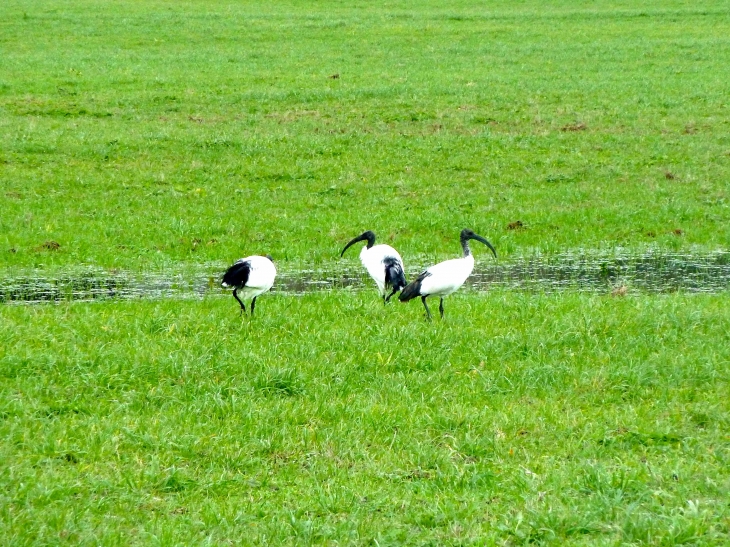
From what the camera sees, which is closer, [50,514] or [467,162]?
[50,514]

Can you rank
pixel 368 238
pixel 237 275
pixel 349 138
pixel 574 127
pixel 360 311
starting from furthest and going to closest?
pixel 574 127, pixel 349 138, pixel 368 238, pixel 360 311, pixel 237 275

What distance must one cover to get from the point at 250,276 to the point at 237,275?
0.37ft

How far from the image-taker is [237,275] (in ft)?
32.0

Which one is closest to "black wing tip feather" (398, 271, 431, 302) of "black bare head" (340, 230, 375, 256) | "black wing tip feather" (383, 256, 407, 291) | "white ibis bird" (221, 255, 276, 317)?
"black wing tip feather" (383, 256, 407, 291)

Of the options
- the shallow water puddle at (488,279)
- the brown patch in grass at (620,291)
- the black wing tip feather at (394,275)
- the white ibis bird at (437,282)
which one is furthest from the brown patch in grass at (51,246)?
the brown patch in grass at (620,291)

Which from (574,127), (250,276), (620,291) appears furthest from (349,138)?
(250,276)

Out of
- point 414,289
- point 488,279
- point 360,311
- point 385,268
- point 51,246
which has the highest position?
point 51,246

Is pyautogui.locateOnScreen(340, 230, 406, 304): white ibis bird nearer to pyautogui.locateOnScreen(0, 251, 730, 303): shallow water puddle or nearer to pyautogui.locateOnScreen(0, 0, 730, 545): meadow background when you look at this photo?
pyautogui.locateOnScreen(0, 0, 730, 545): meadow background

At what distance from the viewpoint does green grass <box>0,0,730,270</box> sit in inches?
560

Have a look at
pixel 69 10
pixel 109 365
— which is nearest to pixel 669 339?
pixel 109 365

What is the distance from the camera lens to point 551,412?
700cm

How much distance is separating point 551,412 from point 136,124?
15.3m

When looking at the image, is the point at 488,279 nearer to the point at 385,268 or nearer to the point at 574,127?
the point at 385,268

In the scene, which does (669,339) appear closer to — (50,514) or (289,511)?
(289,511)
